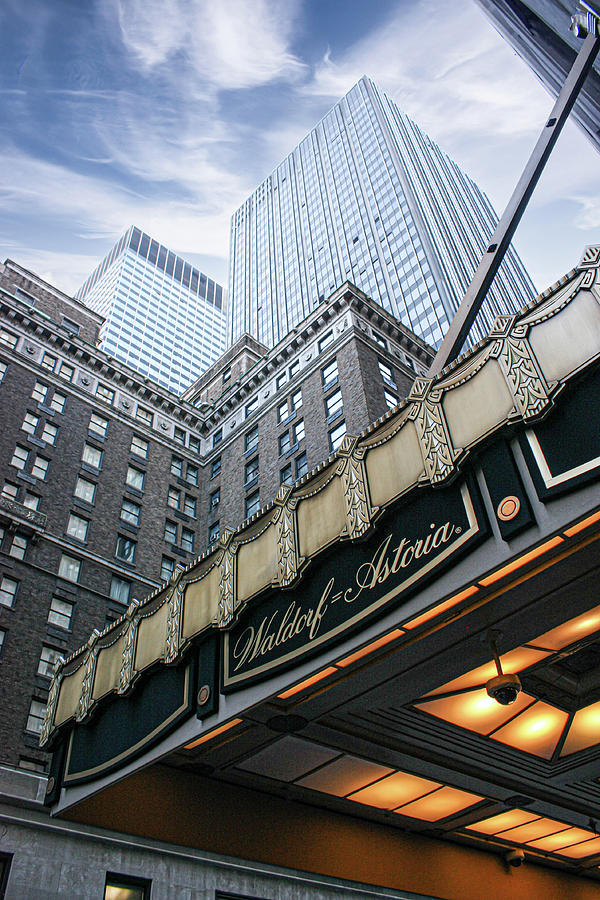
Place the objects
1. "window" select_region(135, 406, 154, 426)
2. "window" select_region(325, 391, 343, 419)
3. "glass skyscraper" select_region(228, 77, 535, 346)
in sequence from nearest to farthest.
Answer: "window" select_region(325, 391, 343, 419)
"window" select_region(135, 406, 154, 426)
"glass skyscraper" select_region(228, 77, 535, 346)

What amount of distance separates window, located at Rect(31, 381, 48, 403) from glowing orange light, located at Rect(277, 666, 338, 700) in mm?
43146

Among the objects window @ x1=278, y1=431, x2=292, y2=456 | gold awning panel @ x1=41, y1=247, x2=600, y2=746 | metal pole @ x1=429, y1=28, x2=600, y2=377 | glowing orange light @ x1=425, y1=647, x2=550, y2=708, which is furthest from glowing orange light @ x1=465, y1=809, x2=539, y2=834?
window @ x1=278, y1=431, x2=292, y2=456

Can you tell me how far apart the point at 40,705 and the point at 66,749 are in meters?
19.2

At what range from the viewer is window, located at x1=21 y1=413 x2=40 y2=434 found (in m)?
46.8

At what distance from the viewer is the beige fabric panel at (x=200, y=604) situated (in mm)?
14211

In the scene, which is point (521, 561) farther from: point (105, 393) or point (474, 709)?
point (105, 393)

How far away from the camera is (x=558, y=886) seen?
63.3 feet

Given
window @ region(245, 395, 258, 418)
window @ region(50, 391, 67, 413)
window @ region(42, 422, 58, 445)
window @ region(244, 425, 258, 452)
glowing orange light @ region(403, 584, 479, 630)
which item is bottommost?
glowing orange light @ region(403, 584, 479, 630)

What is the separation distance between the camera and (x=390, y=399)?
166ft

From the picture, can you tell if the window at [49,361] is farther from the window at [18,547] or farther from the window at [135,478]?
the window at [18,547]

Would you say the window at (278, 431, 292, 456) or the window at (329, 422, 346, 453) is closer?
the window at (329, 422, 346, 453)

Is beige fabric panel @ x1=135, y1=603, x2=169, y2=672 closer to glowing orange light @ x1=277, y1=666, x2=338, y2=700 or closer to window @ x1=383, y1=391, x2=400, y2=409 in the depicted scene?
glowing orange light @ x1=277, y1=666, x2=338, y2=700

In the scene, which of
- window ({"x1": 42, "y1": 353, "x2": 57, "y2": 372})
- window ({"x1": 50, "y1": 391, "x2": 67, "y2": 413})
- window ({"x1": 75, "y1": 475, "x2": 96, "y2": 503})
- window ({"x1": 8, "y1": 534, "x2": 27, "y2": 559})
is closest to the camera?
window ({"x1": 8, "y1": 534, "x2": 27, "y2": 559})

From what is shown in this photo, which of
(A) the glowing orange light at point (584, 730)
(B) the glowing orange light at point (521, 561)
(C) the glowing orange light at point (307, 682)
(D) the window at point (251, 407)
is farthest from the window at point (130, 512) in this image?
(B) the glowing orange light at point (521, 561)
